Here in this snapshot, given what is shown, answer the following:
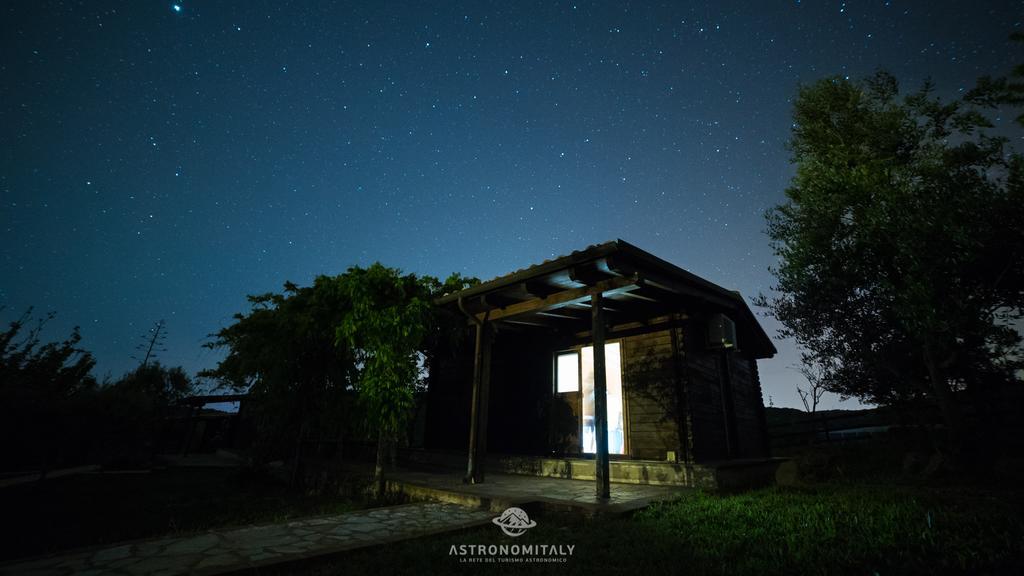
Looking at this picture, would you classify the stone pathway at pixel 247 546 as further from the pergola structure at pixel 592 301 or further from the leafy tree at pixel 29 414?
the leafy tree at pixel 29 414

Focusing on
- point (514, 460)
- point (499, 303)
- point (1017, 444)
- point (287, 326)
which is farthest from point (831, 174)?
point (287, 326)

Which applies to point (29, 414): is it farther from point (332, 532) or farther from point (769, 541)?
point (769, 541)

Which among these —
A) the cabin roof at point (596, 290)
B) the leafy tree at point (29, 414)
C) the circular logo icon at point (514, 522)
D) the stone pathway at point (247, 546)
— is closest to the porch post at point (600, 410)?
the cabin roof at point (596, 290)

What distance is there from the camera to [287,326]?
10.6 metres

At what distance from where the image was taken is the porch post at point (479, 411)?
7.68 meters

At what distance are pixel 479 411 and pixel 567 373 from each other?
3476mm

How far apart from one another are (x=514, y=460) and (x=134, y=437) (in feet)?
54.3

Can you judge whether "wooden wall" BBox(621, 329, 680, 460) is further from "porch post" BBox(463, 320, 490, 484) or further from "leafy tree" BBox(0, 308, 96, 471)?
"leafy tree" BBox(0, 308, 96, 471)

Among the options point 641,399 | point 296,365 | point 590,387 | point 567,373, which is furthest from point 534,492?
point 296,365

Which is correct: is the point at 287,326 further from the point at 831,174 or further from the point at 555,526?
the point at 831,174

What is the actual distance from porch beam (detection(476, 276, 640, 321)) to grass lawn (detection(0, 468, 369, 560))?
4651 millimetres

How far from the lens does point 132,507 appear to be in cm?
957

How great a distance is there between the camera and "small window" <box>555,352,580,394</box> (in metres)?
10.6

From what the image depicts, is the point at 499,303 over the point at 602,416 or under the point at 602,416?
over
